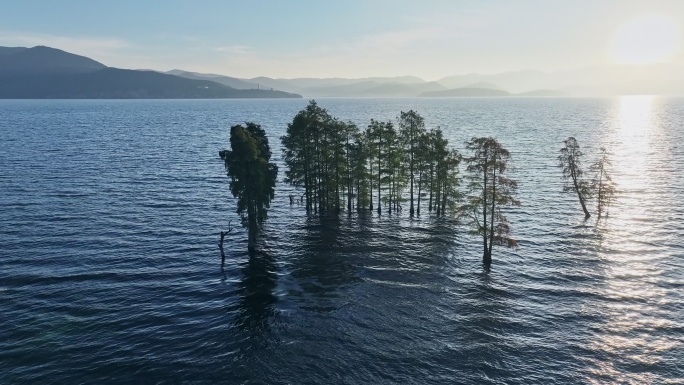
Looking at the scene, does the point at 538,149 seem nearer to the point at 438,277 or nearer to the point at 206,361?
the point at 438,277

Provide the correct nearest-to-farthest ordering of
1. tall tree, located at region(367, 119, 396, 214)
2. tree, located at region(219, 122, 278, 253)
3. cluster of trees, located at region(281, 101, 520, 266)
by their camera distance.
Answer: tree, located at region(219, 122, 278, 253) → cluster of trees, located at region(281, 101, 520, 266) → tall tree, located at region(367, 119, 396, 214)

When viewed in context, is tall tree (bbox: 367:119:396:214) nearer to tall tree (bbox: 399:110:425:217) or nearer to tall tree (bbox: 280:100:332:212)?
tall tree (bbox: 399:110:425:217)

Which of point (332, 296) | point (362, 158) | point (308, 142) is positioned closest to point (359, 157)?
point (362, 158)

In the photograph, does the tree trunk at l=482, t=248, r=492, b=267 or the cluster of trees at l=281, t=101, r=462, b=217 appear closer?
the tree trunk at l=482, t=248, r=492, b=267

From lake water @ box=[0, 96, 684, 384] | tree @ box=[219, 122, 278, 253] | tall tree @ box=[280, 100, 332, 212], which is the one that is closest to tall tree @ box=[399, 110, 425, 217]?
lake water @ box=[0, 96, 684, 384]

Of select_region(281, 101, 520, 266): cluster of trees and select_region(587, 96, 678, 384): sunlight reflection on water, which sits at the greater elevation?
select_region(281, 101, 520, 266): cluster of trees

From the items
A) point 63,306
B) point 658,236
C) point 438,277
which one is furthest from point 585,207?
point 63,306

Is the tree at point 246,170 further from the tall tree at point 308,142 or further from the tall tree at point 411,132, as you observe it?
the tall tree at point 411,132
